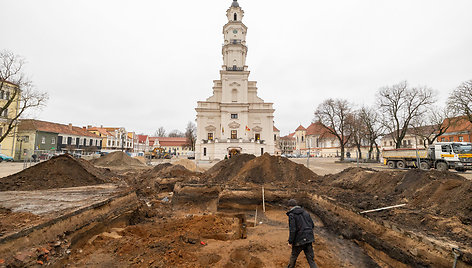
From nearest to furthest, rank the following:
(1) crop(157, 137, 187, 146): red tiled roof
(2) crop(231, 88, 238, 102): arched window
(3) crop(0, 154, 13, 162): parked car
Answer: (3) crop(0, 154, 13, 162): parked car, (2) crop(231, 88, 238, 102): arched window, (1) crop(157, 137, 187, 146): red tiled roof

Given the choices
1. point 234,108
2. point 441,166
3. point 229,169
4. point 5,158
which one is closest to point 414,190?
point 229,169

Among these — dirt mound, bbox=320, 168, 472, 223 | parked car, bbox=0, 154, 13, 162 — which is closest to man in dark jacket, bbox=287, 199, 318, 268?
dirt mound, bbox=320, 168, 472, 223

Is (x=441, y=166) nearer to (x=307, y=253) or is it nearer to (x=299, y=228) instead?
(x=307, y=253)

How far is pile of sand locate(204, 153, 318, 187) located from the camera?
1320cm

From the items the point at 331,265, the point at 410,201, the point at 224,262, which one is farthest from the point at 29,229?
the point at 410,201

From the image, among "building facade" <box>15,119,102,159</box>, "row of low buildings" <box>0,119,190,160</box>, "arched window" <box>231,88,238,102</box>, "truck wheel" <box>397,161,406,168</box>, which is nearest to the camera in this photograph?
"truck wheel" <box>397,161,406,168</box>

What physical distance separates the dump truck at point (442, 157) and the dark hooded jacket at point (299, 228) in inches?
706

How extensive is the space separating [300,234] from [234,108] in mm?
39953

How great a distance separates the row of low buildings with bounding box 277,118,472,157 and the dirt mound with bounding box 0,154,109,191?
19764mm

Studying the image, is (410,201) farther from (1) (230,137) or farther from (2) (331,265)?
(1) (230,137)

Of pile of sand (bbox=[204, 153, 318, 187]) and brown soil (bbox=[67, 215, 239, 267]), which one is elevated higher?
pile of sand (bbox=[204, 153, 318, 187])

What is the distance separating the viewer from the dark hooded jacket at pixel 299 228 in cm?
425

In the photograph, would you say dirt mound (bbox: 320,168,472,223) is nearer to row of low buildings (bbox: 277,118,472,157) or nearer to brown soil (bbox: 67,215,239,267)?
brown soil (bbox: 67,215,239,267)

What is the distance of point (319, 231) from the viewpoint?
7.55 meters
